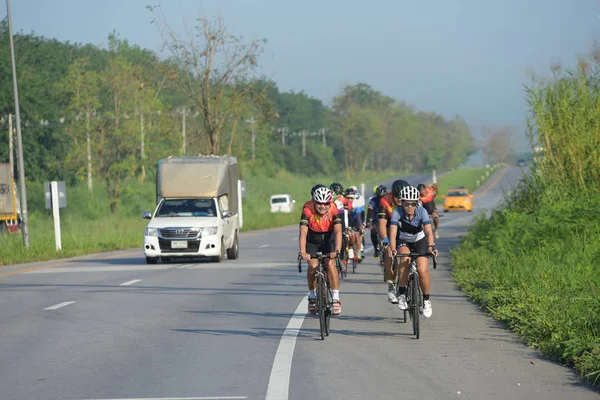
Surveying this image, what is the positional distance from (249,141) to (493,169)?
204 ft

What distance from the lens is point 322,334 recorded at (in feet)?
40.1

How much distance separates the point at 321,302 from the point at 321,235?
1131mm

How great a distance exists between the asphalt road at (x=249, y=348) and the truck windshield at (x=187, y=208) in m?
7.69

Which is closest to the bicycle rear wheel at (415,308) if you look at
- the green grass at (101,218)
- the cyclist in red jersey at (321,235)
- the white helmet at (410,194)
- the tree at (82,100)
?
the cyclist in red jersey at (321,235)

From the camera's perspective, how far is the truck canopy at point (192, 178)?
1247 inches

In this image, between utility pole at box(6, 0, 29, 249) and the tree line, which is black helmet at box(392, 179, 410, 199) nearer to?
utility pole at box(6, 0, 29, 249)

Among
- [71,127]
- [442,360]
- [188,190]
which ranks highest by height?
[71,127]

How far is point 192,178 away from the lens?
31875 mm

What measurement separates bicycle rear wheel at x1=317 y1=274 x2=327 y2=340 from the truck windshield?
52.3ft

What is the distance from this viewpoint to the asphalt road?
9.08 meters

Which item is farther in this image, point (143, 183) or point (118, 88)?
point (143, 183)

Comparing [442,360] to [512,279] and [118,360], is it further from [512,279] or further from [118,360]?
[512,279]

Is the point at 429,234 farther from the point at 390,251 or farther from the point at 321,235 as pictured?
the point at 321,235

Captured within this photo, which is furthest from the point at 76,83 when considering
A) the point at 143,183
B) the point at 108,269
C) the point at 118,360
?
the point at 118,360
